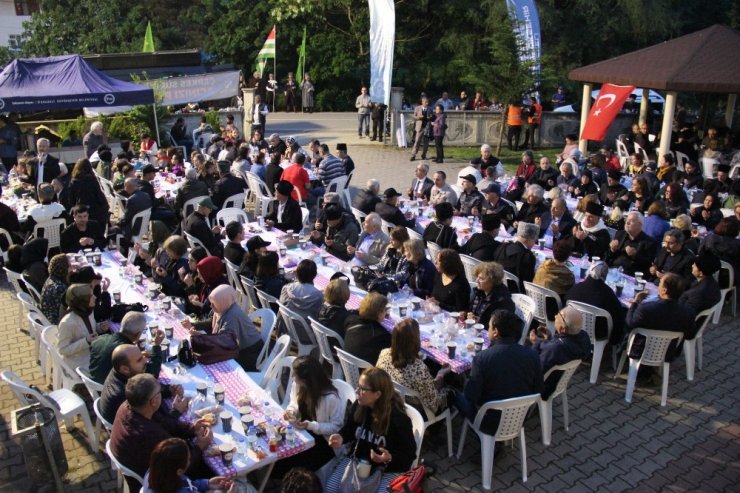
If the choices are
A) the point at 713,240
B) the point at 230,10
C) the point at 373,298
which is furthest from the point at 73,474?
the point at 230,10

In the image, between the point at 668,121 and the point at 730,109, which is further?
the point at 730,109

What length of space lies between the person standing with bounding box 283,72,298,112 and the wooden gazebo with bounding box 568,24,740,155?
46.8 feet

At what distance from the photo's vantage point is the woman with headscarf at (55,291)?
261 inches

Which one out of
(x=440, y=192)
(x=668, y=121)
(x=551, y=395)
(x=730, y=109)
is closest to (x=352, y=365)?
(x=551, y=395)

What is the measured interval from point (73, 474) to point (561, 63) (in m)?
24.5

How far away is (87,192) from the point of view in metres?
10.2

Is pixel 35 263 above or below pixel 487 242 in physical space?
below

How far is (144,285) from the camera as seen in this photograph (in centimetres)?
746

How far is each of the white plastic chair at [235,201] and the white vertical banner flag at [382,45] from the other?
8314mm

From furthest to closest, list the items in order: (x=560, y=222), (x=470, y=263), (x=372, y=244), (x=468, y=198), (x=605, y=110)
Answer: (x=605, y=110)
(x=468, y=198)
(x=560, y=222)
(x=372, y=244)
(x=470, y=263)

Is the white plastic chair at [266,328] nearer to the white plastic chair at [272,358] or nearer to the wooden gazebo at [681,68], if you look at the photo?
the white plastic chair at [272,358]

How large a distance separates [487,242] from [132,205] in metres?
5.36

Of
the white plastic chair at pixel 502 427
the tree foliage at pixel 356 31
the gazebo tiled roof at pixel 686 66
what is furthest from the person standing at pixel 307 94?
the white plastic chair at pixel 502 427

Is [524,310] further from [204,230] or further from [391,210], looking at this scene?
[204,230]
